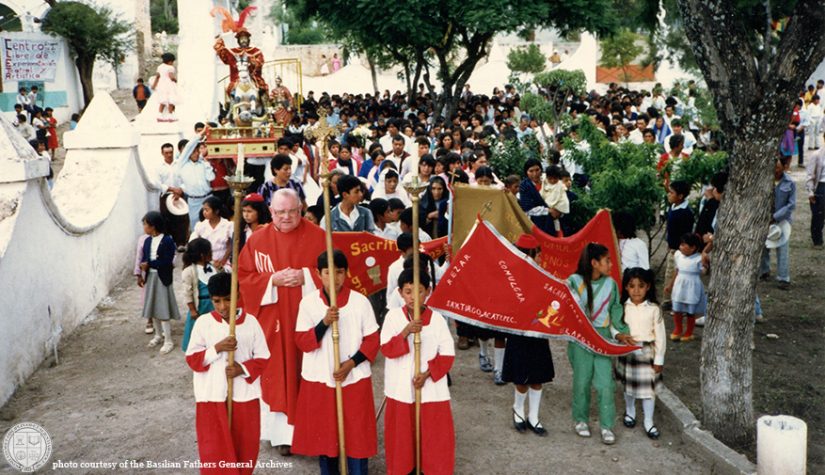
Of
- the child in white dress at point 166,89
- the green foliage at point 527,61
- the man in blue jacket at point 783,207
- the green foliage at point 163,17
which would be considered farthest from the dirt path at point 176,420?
the green foliage at point 163,17

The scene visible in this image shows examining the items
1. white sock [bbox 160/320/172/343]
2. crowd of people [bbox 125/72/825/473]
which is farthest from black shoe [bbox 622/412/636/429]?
white sock [bbox 160/320/172/343]

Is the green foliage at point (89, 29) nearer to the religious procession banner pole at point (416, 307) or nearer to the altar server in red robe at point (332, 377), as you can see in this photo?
the altar server in red robe at point (332, 377)

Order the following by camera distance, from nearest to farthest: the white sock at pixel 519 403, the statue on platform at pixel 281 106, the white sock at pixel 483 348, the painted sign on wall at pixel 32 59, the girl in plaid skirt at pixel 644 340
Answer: the girl in plaid skirt at pixel 644 340 < the white sock at pixel 519 403 < the white sock at pixel 483 348 < the statue on platform at pixel 281 106 < the painted sign on wall at pixel 32 59

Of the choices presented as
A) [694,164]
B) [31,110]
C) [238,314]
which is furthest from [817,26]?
[31,110]

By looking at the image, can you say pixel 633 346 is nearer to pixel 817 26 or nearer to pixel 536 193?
pixel 817 26

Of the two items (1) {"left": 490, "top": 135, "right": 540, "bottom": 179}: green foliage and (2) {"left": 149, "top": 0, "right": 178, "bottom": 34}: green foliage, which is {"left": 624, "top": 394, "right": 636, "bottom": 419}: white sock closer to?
(1) {"left": 490, "top": 135, "right": 540, "bottom": 179}: green foliage

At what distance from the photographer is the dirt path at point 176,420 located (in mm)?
6125

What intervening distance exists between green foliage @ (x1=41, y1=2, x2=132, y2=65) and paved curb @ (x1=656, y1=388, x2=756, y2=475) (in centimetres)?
2407

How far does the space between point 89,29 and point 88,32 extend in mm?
124

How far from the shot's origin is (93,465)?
6.05 meters

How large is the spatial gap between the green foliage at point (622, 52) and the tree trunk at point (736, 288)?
36081mm

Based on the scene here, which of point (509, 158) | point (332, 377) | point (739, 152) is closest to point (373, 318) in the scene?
point (332, 377)

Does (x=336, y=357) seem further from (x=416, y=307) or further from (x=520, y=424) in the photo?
(x=520, y=424)

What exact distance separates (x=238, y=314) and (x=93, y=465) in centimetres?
186
